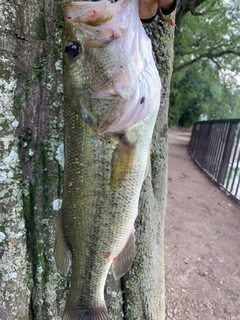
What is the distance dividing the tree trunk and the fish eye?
50cm

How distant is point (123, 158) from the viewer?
4.82 feet

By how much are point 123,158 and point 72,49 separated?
55 centimetres

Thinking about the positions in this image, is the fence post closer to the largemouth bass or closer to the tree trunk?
the tree trunk

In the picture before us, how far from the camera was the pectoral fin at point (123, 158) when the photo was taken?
1.46m

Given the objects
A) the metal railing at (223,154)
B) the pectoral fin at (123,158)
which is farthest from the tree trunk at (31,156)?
the metal railing at (223,154)

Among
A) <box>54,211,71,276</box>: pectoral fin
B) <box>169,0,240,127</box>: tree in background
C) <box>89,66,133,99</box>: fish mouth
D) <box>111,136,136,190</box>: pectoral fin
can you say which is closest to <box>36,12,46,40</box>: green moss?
<box>89,66,133,99</box>: fish mouth

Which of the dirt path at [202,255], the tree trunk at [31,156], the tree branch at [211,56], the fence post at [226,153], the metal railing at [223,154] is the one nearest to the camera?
the tree trunk at [31,156]

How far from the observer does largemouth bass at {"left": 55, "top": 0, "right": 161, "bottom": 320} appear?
4.59ft

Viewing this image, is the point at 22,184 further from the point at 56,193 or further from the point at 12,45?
the point at 12,45

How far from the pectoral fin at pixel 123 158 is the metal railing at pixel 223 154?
21.7 feet

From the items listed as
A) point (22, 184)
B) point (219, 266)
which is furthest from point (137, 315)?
point (219, 266)

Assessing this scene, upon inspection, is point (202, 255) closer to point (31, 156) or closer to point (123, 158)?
point (31, 156)

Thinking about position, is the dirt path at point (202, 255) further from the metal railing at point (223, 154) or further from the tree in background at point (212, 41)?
the tree in background at point (212, 41)

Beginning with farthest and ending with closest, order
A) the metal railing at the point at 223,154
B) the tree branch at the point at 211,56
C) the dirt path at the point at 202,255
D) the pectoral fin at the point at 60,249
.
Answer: the tree branch at the point at 211,56
the metal railing at the point at 223,154
the dirt path at the point at 202,255
the pectoral fin at the point at 60,249
